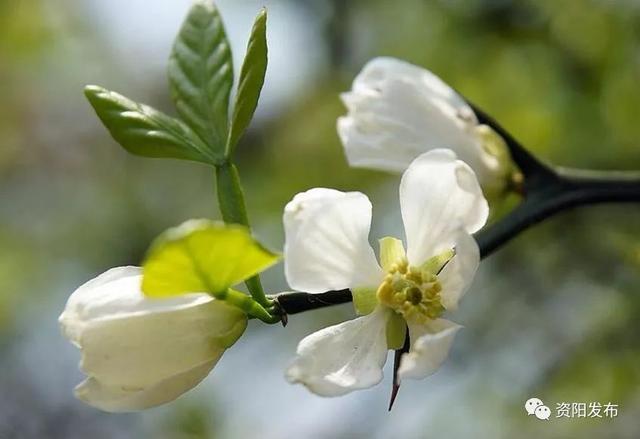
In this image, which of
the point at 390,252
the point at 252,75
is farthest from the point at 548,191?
the point at 252,75

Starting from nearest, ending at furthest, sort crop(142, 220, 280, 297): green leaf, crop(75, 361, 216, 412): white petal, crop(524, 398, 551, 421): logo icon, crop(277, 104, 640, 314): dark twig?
1. crop(142, 220, 280, 297): green leaf
2. crop(75, 361, 216, 412): white petal
3. crop(277, 104, 640, 314): dark twig
4. crop(524, 398, 551, 421): logo icon

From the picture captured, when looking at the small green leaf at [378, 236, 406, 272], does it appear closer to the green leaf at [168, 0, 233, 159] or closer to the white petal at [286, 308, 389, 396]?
the white petal at [286, 308, 389, 396]

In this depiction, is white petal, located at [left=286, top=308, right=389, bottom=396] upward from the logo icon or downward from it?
upward

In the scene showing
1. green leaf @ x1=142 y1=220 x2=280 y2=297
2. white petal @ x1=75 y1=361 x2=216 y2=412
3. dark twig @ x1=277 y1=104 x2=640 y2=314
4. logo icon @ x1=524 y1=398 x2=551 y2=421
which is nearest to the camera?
green leaf @ x1=142 y1=220 x2=280 y2=297

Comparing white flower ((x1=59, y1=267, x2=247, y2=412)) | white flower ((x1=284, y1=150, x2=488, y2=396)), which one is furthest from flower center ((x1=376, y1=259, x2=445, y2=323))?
white flower ((x1=59, y1=267, x2=247, y2=412))

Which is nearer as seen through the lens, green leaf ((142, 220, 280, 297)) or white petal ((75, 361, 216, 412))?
green leaf ((142, 220, 280, 297))

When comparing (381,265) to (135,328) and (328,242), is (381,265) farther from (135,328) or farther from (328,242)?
(135,328)

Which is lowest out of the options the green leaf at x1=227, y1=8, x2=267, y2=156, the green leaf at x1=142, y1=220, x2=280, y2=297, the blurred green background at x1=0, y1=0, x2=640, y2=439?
the blurred green background at x1=0, y1=0, x2=640, y2=439
